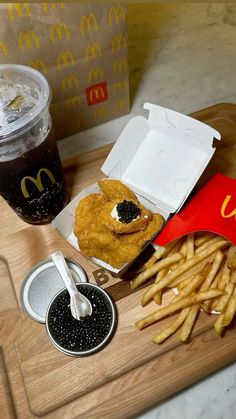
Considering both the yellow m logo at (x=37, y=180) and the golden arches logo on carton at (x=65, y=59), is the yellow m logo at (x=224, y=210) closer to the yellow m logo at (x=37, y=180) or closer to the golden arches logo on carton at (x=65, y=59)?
the yellow m logo at (x=37, y=180)

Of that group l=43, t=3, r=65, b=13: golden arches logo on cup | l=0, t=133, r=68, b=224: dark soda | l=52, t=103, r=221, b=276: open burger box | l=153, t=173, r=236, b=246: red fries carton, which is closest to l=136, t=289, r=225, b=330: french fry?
l=153, t=173, r=236, b=246: red fries carton

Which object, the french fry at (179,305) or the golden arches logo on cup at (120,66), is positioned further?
the golden arches logo on cup at (120,66)

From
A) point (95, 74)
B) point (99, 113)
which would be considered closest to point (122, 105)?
point (99, 113)

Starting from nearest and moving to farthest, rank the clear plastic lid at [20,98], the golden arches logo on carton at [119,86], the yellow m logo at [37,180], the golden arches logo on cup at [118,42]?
the clear plastic lid at [20,98], the yellow m logo at [37,180], the golden arches logo on cup at [118,42], the golden arches logo on carton at [119,86]

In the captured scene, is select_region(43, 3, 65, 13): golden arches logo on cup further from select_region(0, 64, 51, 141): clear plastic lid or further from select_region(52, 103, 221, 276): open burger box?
select_region(52, 103, 221, 276): open burger box

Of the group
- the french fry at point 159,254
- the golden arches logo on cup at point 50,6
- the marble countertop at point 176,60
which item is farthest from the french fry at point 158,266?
the golden arches logo on cup at point 50,6

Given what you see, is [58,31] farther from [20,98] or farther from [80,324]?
[80,324]

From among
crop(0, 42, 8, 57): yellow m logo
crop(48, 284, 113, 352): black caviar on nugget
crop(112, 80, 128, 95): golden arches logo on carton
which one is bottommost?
crop(48, 284, 113, 352): black caviar on nugget
